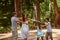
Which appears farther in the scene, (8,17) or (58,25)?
(58,25)

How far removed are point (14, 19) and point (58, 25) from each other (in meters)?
18.9

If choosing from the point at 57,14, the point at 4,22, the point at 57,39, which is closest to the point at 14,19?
the point at 57,39

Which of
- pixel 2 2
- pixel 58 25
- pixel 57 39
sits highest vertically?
pixel 2 2

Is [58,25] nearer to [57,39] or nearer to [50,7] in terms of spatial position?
[50,7]

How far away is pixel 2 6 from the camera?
25.3 m

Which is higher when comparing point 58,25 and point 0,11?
point 0,11

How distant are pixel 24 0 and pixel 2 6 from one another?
272 centimetres

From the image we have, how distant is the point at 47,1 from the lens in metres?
36.1

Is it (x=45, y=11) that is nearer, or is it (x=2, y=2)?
(x=2, y=2)

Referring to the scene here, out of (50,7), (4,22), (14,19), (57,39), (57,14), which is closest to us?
(14,19)

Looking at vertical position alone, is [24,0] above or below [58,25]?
above

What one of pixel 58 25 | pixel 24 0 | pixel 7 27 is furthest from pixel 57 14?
pixel 7 27

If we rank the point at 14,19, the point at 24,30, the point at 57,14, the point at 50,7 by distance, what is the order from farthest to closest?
the point at 50,7 → the point at 57,14 → the point at 14,19 → the point at 24,30

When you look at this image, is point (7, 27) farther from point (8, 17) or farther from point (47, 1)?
point (47, 1)
